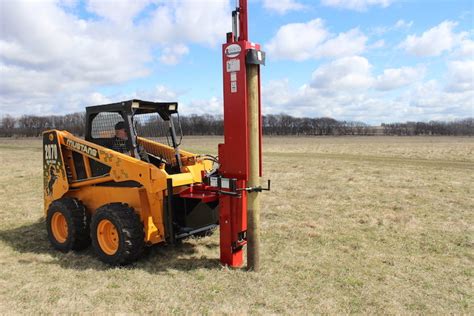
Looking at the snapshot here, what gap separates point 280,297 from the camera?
4699 millimetres

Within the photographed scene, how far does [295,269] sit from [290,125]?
11079 cm

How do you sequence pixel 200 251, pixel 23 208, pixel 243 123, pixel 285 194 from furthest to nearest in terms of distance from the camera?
1. pixel 285 194
2. pixel 23 208
3. pixel 200 251
4. pixel 243 123

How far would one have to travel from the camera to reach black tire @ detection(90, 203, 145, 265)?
562cm

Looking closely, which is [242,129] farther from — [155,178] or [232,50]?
→ [155,178]

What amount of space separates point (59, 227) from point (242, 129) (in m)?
3.92

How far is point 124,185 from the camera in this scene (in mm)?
6242

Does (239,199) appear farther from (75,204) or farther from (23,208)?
(23,208)

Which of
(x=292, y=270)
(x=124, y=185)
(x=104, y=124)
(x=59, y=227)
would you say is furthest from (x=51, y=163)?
(x=292, y=270)

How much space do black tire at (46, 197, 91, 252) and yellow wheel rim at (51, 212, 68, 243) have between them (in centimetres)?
2

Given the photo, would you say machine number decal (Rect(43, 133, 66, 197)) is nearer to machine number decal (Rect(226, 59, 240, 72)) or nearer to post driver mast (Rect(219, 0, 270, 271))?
post driver mast (Rect(219, 0, 270, 271))

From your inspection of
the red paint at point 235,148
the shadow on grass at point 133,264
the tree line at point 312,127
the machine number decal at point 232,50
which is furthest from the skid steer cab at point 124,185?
the tree line at point 312,127

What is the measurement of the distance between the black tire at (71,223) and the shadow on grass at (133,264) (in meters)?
0.13

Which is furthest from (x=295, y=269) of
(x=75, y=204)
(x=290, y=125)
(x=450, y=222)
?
(x=290, y=125)

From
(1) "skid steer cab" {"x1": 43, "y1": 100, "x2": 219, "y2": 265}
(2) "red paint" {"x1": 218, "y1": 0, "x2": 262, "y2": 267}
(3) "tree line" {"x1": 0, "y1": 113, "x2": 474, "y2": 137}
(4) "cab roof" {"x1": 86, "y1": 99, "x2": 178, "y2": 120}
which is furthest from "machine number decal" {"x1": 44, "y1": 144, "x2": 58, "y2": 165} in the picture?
(3) "tree line" {"x1": 0, "y1": 113, "x2": 474, "y2": 137}
